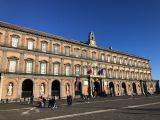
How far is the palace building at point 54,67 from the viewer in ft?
105

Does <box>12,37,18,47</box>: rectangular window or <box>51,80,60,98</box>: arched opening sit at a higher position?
<box>12,37,18,47</box>: rectangular window

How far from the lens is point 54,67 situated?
125 ft

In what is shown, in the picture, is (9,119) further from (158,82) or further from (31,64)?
(158,82)

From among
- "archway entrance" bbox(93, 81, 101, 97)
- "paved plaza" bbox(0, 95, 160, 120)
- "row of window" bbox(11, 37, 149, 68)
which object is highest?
"row of window" bbox(11, 37, 149, 68)

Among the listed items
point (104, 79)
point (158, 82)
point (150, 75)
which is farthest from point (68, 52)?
point (158, 82)

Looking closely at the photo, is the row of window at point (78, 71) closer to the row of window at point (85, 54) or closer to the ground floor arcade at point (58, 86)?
the ground floor arcade at point (58, 86)

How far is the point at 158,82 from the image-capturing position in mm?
69562

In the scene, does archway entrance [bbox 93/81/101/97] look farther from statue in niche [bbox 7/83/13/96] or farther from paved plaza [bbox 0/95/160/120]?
paved plaza [bbox 0/95/160/120]

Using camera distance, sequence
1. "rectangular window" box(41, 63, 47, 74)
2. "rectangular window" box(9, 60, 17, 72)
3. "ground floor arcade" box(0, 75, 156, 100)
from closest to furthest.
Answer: "ground floor arcade" box(0, 75, 156, 100), "rectangular window" box(9, 60, 17, 72), "rectangular window" box(41, 63, 47, 74)

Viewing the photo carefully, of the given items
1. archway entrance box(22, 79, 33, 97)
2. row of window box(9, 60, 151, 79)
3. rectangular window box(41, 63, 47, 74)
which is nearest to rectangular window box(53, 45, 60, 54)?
row of window box(9, 60, 151, 79)

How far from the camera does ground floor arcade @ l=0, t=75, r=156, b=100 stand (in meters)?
31.2

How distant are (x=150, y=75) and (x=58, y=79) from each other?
45.4 m

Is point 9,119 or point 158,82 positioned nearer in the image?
point 9,119

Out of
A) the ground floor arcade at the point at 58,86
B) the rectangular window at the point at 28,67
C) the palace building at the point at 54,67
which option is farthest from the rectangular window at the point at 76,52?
the rectangular window at the point at 28,67
